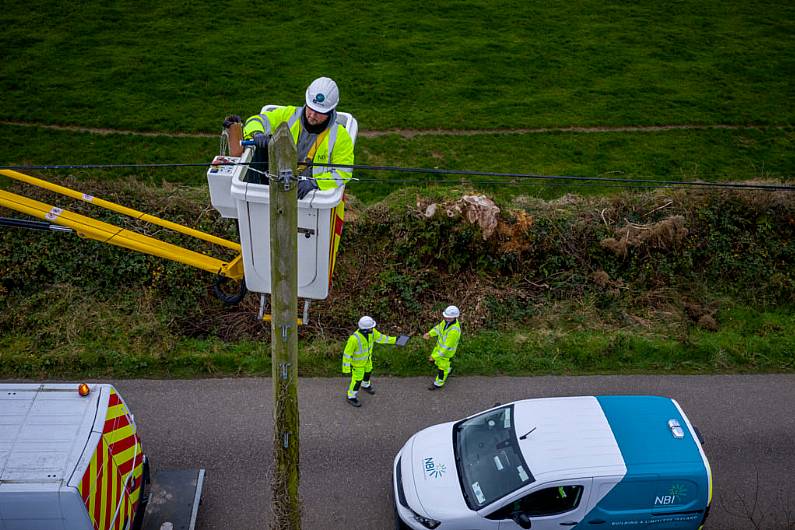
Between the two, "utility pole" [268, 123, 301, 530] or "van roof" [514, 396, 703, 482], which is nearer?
"utility pole" [268, 123, 301, 530]

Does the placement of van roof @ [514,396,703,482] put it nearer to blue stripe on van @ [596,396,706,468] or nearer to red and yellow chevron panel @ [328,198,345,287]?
blue stripe on van @ [596,396,706,468]

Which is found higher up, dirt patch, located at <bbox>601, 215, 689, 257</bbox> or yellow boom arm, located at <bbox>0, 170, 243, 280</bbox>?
yellow boom arm, located at <bbox>0, 170, 243, 280</bbox>

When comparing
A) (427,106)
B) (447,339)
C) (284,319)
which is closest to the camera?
(284,319)

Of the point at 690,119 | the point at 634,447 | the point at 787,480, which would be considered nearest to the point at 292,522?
the point at 634,447

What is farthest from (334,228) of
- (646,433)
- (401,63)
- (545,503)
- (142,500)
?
(401,63)

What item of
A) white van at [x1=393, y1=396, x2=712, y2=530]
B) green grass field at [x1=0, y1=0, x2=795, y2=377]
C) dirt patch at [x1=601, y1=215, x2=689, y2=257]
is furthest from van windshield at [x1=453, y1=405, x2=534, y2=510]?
dirt patch at [x1=601, y1=215, x2=689, y2=257]

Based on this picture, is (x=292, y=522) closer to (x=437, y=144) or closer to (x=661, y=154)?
(x=437, y=144)

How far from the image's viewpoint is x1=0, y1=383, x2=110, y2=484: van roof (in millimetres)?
5949

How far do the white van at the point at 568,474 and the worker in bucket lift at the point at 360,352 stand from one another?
5.60 ft

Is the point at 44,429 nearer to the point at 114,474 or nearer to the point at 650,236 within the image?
the point at 114,474

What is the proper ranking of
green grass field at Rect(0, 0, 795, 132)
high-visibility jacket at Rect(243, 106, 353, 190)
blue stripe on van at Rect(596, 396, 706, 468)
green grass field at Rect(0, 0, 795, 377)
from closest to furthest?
high-visibility jacket at Rect(243, 106, 353, 190), blue stripe on van at Rect(596, 396, 706, 468), green grass field at Rect(0, 0, 795, 377), green grass field at Rect(0, 0, 795, 132)

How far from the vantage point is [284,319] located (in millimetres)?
5336

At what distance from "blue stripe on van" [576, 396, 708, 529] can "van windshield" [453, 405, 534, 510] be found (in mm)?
899

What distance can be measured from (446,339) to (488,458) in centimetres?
213
